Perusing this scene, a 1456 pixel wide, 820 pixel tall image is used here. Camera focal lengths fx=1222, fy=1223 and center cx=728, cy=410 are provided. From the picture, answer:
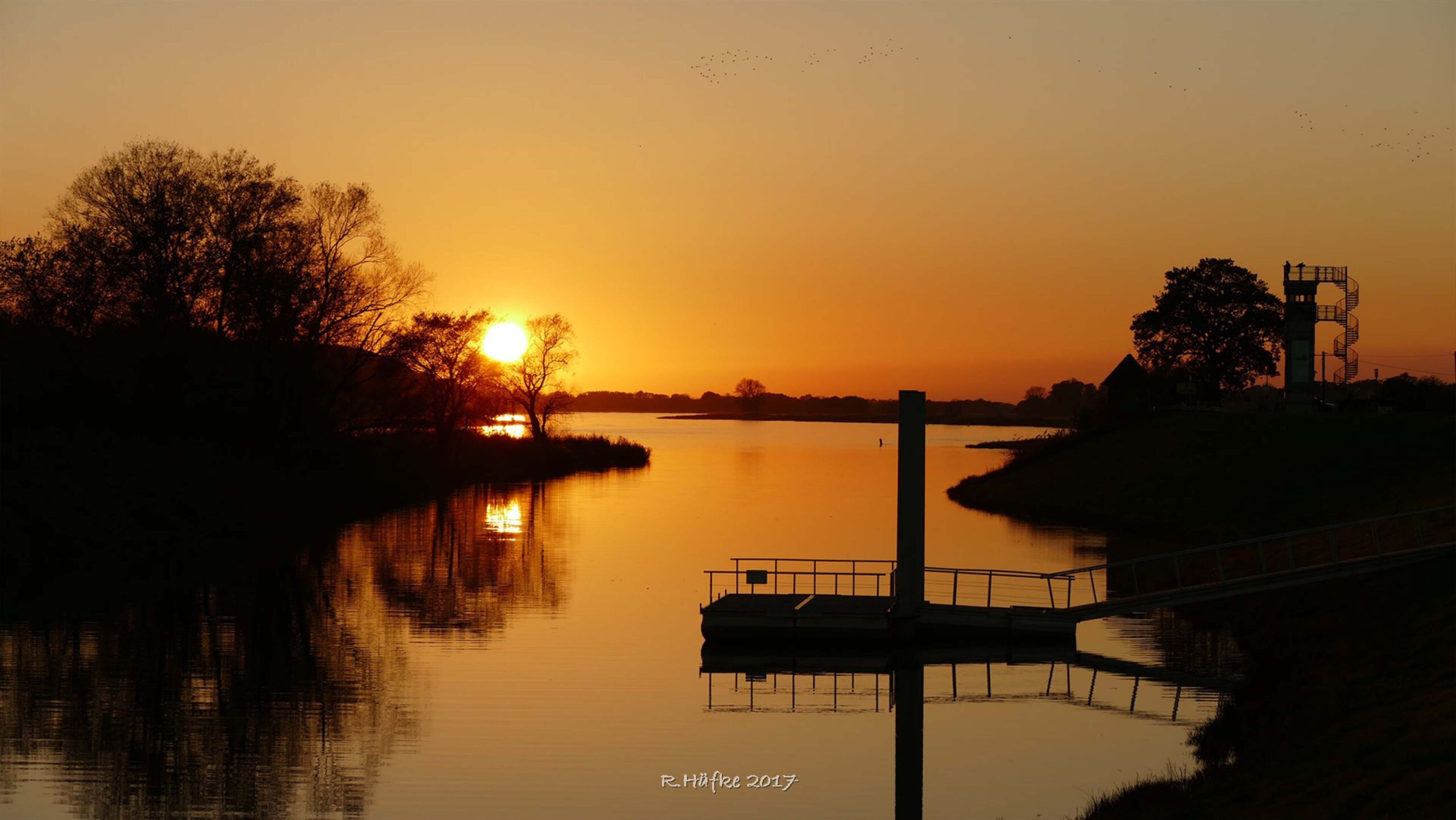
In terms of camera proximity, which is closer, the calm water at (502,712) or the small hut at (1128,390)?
the calm water at (502,712)

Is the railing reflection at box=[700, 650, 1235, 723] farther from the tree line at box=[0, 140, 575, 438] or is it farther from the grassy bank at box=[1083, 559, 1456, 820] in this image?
the tree line at box=[0, 140, 575, 438]

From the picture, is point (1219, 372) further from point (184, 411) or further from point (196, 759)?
point (196, 759)

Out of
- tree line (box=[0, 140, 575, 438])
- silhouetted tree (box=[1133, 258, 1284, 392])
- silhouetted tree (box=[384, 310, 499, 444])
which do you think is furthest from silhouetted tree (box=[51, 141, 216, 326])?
silhouetted tree (box=[1133, 258, 1284, 392])

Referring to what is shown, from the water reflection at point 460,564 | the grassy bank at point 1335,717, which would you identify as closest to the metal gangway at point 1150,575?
the grassy bank at point 1335,717

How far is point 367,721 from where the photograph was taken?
1028 inches

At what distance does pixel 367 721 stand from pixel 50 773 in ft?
19.8

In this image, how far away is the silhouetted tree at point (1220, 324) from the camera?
4139 inches

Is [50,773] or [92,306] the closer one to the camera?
[50,773]

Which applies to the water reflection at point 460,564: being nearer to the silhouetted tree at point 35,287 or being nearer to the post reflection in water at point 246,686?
the post reflection in water at point 246,686

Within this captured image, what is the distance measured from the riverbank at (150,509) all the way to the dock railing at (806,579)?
18695 millimetres

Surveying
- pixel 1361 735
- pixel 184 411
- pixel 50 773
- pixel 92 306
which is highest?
pixel 92 306

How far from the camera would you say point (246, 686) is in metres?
29.0

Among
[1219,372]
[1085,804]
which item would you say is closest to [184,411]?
[1085,804]

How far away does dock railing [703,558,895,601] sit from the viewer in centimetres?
4269
